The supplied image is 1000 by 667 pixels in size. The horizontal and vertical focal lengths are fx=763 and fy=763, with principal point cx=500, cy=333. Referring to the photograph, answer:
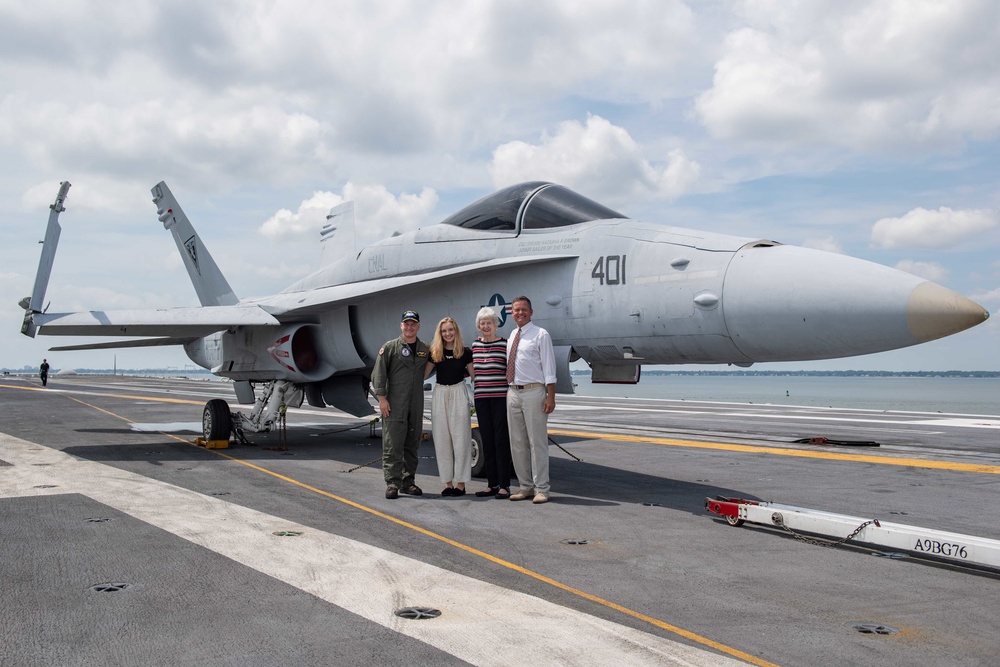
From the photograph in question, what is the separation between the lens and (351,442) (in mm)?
13562

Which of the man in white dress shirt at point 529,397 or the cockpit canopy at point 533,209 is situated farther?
the cockpit canopy at point 533,209

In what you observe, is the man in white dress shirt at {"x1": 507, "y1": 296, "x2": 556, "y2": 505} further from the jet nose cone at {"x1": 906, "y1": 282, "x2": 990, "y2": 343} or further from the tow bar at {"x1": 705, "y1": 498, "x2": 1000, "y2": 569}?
the jet nose cone at {"x1": 906, "y1": 282, "x2": 990, "y2": 343}

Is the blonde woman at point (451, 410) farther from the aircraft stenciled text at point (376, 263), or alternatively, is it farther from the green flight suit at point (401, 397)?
the aircraft stenciled text at point (376, 263)

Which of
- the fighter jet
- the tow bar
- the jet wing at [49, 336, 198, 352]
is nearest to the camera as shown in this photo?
the tow bar

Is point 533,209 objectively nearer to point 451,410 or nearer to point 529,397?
point 529,397

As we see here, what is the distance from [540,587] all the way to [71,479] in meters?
6.33

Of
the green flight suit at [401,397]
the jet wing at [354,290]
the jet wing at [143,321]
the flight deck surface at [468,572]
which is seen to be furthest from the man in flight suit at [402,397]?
the jet wing at [143,321]

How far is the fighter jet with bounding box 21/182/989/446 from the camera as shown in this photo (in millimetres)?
5918

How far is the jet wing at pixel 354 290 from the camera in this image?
26.9 feet

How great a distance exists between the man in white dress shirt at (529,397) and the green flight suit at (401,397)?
101 cm

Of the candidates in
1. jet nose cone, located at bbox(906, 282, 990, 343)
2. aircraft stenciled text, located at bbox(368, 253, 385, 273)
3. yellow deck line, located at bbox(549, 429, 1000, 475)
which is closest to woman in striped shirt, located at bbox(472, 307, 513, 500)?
aircraft stenciled text, located at bbox(368, 253, 385, 273)

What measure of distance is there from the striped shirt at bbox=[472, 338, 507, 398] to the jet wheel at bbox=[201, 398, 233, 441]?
20.2 ft

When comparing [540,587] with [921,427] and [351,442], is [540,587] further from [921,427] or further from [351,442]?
[921,427]

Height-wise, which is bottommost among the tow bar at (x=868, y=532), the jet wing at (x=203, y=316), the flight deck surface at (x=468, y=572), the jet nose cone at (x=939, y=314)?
the flight deck surface at (x=468, y=572)
